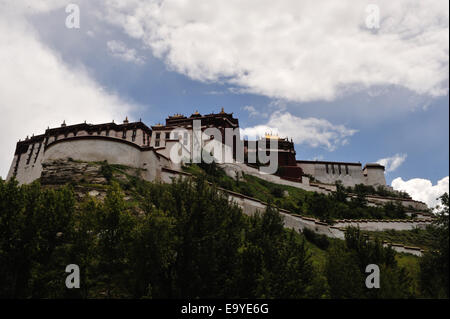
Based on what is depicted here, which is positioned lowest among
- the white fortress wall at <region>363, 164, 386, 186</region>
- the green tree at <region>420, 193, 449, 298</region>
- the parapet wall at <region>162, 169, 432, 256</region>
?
the green tree at <region>420, 193, 449, 298</region>

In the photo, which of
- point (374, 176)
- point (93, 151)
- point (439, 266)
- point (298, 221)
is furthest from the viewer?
point (374, 176)

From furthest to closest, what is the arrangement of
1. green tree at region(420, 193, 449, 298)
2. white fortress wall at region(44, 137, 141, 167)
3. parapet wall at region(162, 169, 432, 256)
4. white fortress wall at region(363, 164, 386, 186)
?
white fortress wall at region(363, 164, 386, 186)
white fortress wall at region(44, 137, 141, 167)
parapet wall at region(162, 169, 432, 256)
green tree at region(420, 193, 449, 298)

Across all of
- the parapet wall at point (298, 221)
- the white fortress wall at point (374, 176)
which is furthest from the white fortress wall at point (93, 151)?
the white fortress wall at point (374, 176)

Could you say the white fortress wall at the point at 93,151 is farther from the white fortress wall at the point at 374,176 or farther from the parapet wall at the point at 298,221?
the white fortress wall at the point at 374,176

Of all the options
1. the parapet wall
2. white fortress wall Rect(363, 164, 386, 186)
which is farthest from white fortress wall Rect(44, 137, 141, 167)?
white fortress wall Rect(363, 164, 386, 186)

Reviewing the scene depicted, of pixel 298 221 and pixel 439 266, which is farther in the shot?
pixel 298 221

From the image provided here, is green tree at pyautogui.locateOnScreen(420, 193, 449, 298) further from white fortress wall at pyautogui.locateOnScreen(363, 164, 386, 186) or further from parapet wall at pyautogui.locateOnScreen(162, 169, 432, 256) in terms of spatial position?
white fortress wall at pyautogui.locateOnScreen(363, 164, 386, 186)

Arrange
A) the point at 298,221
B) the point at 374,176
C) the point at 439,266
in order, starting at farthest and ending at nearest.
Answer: the point at 374,176, the point at 298,221, the point at 439,266

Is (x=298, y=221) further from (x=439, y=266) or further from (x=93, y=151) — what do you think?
(x=93, y=151)

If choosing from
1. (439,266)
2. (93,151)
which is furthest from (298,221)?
(93,151)

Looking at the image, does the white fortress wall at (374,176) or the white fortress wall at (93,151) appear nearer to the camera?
the white fortress wall at (93,151)

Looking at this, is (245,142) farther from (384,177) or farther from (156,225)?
(156,225)

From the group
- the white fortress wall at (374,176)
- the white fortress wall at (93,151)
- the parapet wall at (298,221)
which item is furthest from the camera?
the white fortress wall at (374,176)
